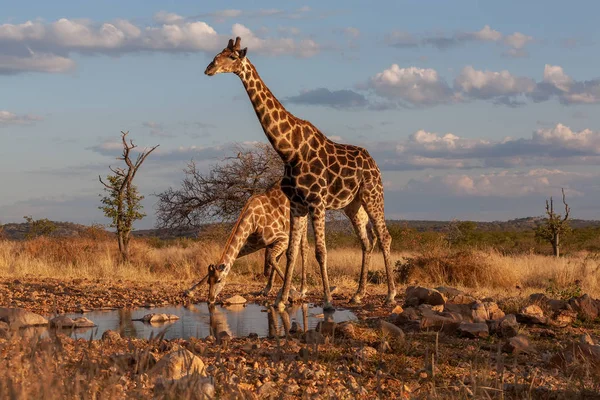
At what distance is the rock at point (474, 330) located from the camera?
9.23 m

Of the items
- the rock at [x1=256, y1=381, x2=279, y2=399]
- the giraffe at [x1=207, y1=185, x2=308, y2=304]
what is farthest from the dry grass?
the rock at [x1=256, y1=381, x2=279, y2=399]

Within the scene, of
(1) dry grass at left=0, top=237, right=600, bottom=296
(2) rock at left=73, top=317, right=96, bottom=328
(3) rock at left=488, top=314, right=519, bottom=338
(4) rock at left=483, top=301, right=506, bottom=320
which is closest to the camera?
(3) rock at left=488, top=314, right=519, bottom=338

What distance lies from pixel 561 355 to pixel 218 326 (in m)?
4.85

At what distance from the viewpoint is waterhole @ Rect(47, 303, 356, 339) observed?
1006 cm

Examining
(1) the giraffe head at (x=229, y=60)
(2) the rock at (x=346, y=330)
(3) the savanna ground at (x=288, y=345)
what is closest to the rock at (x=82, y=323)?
(3) the savanna ground at (x=288, y=345)

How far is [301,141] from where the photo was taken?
12.5m

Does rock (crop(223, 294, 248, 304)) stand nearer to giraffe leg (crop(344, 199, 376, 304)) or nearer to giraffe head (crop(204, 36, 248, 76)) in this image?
giraffe leg (crop(344, 199, 376, 304))

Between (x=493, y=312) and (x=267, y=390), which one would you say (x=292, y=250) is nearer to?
(x=493, y=312)

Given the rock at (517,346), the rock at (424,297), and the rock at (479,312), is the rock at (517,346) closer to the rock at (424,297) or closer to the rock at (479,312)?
the rock at (479,312)

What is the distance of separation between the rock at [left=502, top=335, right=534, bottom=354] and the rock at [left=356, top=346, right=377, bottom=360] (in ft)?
5.22

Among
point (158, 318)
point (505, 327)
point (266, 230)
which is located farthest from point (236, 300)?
point (505, 327)

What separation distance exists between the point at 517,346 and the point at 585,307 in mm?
3488

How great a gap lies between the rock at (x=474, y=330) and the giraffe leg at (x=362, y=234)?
13.7ft

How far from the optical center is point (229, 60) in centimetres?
1159
